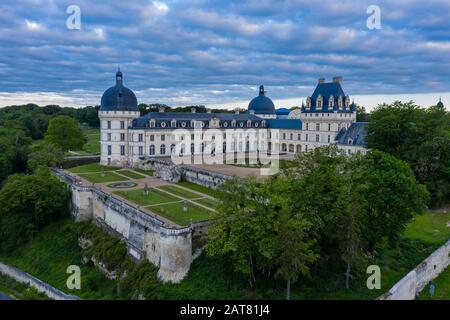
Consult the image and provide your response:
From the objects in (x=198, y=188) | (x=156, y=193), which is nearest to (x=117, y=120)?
(x=198, y=188)

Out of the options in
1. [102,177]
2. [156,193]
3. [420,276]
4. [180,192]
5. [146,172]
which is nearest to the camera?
[420,276]

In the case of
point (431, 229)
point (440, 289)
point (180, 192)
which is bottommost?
point (440, 289)

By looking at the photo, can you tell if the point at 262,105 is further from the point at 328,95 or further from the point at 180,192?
the point at 180,192

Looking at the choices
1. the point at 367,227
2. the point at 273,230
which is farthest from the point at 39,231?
the point at 367,227

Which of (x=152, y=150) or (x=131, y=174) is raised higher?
(x=152, y=150)

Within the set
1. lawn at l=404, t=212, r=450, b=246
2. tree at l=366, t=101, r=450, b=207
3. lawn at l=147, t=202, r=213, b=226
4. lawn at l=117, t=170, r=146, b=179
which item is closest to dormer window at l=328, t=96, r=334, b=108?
tree at l=366, t=101, r=450, b=207

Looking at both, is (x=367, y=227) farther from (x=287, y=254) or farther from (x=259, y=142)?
(x=259, y=142)
